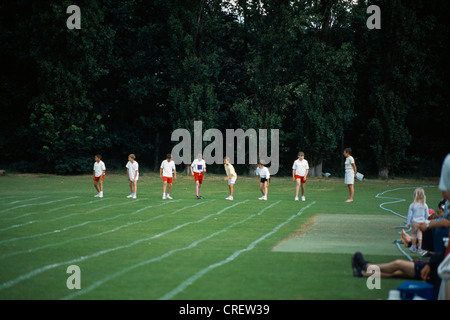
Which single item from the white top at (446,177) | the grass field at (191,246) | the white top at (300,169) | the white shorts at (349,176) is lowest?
the grass field at (191,246)

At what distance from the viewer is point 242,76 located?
144ft

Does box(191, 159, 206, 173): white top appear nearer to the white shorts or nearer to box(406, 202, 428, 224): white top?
the white shorts

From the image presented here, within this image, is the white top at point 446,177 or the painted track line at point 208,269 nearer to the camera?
the white top at point 446,177

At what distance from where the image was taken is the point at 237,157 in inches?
1646

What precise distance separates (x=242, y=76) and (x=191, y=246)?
108 ft

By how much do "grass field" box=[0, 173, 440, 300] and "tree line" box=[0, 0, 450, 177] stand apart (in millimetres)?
16578

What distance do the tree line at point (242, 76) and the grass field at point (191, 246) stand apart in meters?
16.6

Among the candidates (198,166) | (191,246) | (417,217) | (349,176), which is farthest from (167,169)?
(417,217)

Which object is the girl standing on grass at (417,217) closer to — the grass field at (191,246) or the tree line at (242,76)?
the grass field at (191,246)

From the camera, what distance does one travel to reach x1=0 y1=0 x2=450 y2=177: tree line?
39.0 meters

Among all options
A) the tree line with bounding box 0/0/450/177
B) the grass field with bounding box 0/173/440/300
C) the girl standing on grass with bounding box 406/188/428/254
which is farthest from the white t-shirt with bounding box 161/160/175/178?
the tree line with bounding box 0/0/450/177

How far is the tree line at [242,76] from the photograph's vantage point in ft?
128

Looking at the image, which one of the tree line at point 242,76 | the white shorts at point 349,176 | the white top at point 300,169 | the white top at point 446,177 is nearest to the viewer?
the white top at point 446,177

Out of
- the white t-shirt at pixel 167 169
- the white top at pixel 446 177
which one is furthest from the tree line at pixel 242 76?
the white top at pixel 446 177
